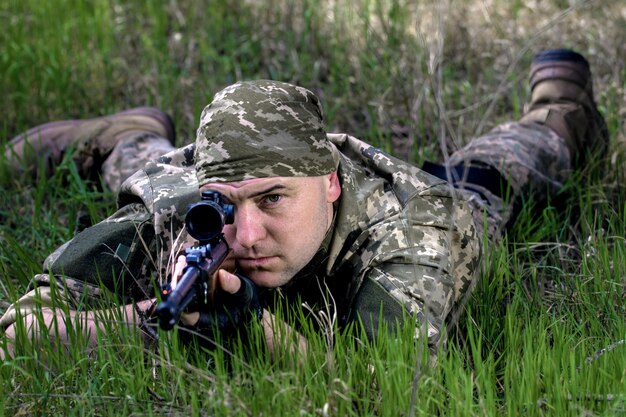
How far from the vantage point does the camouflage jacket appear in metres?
3.41

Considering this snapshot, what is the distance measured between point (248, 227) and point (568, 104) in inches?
107

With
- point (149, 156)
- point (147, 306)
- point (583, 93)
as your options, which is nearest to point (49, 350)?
point (147, 306)

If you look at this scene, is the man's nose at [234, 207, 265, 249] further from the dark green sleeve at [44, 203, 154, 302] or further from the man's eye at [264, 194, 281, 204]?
the dark green sleeve at [44, 203, 154, 302]

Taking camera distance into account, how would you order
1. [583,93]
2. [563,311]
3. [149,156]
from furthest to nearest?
[583,93], [149,156], [563,311]

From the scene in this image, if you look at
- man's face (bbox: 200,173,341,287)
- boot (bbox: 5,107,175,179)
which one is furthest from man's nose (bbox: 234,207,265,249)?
boot (bbox: 5,107,175,179)

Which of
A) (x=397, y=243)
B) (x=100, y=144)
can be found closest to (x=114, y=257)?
(x=397, y=243)

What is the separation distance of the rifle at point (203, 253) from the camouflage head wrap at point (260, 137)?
22 cm

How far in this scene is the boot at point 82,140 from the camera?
5.22m

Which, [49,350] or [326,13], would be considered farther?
[326,13]

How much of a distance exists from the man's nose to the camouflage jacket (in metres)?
0.22

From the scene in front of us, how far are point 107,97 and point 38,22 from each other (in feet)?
3.76

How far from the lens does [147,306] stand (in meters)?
3.42

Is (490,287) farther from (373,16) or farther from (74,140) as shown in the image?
(373,16)

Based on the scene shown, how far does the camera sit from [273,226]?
3352 mm
